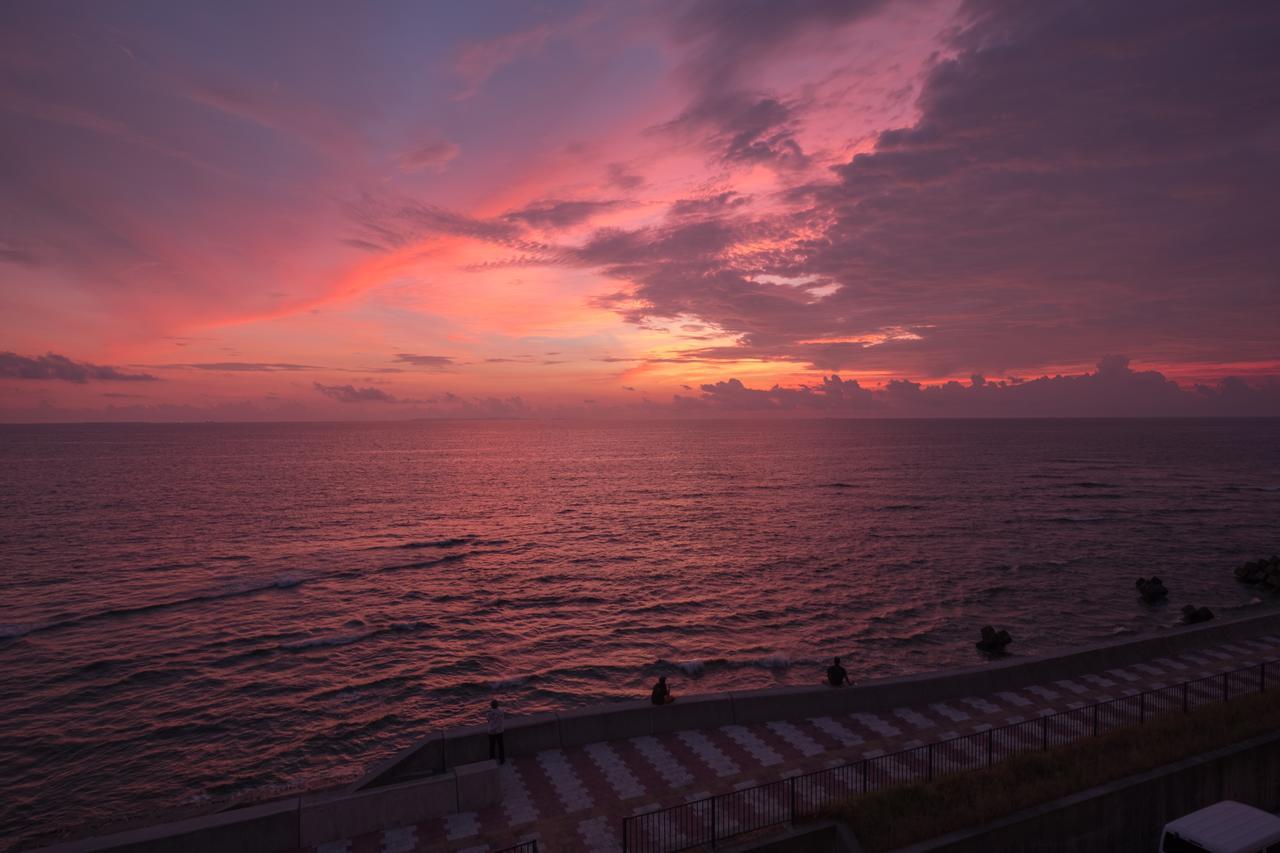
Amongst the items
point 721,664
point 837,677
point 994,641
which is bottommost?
point 721,664

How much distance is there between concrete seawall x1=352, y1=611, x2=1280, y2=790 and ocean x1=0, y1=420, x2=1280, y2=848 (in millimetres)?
9031

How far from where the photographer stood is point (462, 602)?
44.5 m

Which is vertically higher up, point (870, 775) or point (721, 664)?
point (870, 775)

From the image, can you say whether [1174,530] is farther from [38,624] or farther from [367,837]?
[38,624]

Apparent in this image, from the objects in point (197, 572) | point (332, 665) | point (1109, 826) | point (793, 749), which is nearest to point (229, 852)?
point (793, 749)

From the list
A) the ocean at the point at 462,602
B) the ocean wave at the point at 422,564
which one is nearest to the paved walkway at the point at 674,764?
the ocean at the point at 462,602

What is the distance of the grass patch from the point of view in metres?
12.9

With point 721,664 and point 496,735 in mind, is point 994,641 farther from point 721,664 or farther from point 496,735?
point 496,735

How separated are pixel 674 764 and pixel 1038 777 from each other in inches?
318

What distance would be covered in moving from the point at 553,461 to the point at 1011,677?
482 ft

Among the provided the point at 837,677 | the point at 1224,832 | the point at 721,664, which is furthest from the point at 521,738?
the point at 721,664

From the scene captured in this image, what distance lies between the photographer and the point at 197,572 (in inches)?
1992

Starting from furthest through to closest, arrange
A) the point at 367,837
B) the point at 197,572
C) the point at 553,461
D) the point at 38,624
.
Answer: the point at 553,461 < the point at 197,572 < the point at 38,624 < the point at 367,837

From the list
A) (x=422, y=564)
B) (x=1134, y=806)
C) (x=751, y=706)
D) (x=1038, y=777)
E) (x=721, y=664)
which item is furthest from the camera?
(x=422, y=564)
